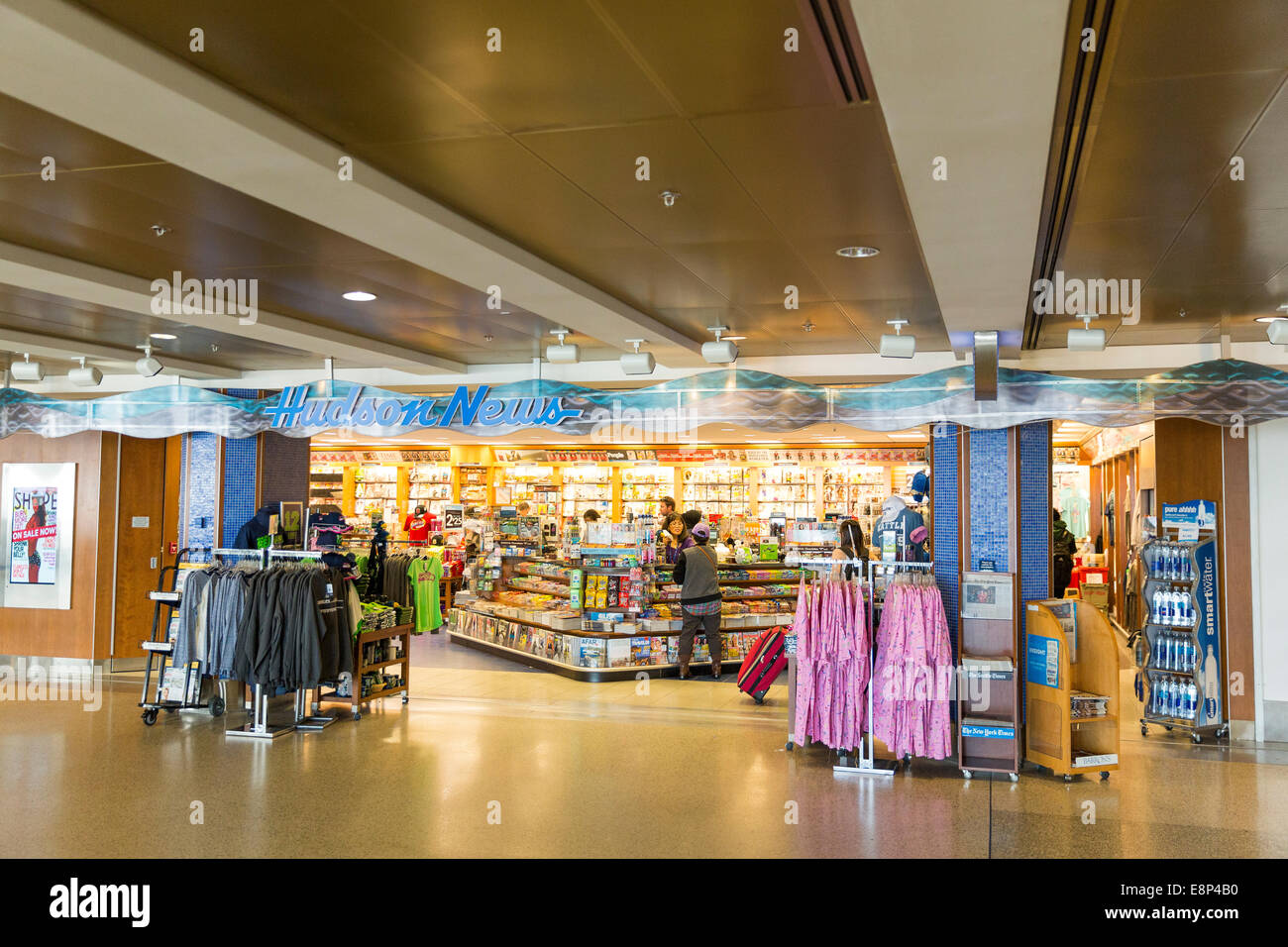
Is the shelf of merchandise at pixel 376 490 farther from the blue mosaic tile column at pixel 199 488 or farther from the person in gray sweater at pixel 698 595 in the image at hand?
the person in gray sweater at pixel 698 595

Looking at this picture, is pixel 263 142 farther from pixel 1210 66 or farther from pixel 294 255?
pixel 1210 66

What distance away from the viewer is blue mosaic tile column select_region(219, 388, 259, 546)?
10203 mm

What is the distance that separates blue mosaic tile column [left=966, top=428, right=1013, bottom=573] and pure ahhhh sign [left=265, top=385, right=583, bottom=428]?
124 inches

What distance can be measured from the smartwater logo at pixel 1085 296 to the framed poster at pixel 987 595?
1.83 m

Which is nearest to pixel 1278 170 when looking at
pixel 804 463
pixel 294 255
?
pixel 294 255

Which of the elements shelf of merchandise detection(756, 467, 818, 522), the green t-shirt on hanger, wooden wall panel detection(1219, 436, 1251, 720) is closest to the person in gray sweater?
the green t-shirt on hanger

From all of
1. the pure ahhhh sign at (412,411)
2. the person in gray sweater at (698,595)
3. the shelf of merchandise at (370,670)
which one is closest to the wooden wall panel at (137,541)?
the pure ahhhh sign at (412,411)

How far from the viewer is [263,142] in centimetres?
363

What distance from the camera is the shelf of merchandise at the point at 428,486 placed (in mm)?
18719

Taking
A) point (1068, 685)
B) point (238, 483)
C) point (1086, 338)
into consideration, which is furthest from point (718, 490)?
point (1068, 685)

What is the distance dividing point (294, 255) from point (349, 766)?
10.8ft

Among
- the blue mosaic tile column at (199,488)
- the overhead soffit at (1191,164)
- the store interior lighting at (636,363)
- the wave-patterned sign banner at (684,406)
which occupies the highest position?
the overhead soffit at (1191,164)

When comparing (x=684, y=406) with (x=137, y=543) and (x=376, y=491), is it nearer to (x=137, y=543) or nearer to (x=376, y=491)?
(x=137, y=543)

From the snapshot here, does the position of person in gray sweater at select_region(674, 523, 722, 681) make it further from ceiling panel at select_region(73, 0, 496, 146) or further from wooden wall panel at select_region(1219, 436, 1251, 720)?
ceiling panel at select_region(73, 0, 496, 146)
